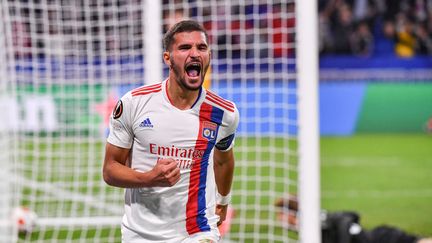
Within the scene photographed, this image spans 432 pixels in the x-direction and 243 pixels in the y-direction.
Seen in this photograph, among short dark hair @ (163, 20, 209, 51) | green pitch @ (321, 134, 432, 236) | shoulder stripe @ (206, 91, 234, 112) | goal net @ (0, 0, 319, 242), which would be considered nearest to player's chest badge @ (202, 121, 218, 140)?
shoulder stripe @ (206, 91, 234, 112)

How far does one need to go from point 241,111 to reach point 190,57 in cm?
640

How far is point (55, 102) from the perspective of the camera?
12180 mm

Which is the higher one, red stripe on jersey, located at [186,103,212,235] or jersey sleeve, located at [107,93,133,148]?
jersey sleeve, located at [107,93,133,148]

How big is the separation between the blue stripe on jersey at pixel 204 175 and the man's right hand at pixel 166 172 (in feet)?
1.28

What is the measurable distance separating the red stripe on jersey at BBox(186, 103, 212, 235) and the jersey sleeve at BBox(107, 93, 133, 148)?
34cm

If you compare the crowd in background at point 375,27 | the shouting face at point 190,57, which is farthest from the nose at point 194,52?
the crowd in background at point 375,27

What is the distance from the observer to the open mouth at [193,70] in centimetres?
410

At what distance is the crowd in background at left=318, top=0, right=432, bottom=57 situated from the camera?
19969 millimetres

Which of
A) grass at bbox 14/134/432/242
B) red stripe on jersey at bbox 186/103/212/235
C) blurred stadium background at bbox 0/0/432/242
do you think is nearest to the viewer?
red stripe on jersey at bbox 186/103/212/235

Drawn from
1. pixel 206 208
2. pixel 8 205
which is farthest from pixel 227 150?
pixel 8 205

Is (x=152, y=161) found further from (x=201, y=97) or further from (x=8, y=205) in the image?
(x=8, y=205)

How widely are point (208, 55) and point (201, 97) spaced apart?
0.32 m

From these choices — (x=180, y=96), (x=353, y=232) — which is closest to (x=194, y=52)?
(x=180, y=96)

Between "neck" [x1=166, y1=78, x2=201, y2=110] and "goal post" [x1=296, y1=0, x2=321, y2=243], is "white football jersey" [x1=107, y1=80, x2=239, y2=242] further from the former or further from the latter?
"goal post" [x1=296, y1=0, x2=321, y2=243]
